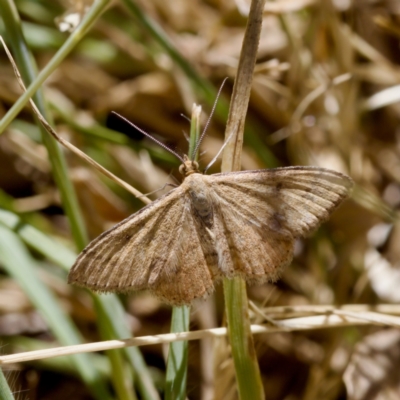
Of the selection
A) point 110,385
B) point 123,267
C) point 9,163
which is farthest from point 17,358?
A: point 9,163

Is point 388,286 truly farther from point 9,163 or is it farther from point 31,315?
point 9,163

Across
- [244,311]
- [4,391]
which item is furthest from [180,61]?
[4,391]

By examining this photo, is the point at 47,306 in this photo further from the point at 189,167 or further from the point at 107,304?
the point at 189,167

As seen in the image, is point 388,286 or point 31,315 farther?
point 31,315

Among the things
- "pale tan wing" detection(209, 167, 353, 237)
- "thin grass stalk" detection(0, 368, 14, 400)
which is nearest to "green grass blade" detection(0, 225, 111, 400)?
"thin grass stalk" detection(0, 368, 14, 400)

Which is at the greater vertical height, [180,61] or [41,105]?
[180,61]

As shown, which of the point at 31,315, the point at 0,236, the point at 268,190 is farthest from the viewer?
the point at 31,315
